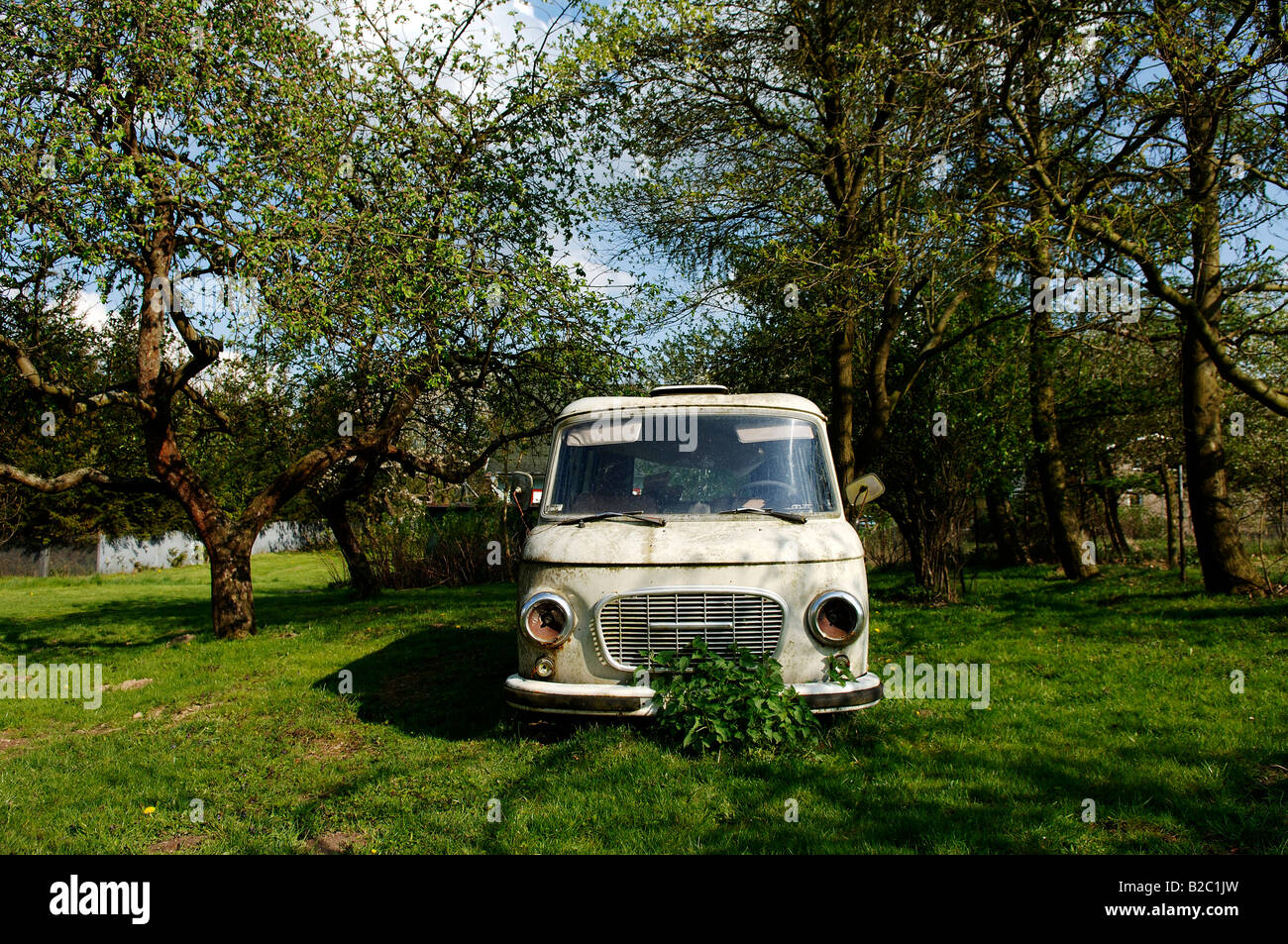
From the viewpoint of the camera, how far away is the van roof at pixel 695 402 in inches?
234

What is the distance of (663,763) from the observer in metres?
4.50

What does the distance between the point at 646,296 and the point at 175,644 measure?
7956 millimetres

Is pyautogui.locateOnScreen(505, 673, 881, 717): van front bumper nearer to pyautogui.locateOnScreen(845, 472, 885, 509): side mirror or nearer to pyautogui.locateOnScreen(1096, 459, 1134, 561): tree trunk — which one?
pyautogui.locateOnScreen(845, 472, 885, 509): side mirror

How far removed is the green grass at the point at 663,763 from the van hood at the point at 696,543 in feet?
3.67

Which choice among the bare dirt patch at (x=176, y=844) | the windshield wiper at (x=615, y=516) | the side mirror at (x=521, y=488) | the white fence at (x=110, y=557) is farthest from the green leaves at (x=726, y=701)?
the white fence at (x=110, y=557)

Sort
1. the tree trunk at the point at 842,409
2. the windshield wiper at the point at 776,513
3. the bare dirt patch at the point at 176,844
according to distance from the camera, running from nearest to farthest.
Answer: the bare dirt patch at the point at 176,844, the windshield wiper at the point at 776,513, the tree trunk at the point at 842,409

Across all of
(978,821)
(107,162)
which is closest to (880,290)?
(978,821)

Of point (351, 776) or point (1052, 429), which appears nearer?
point (351, 776)

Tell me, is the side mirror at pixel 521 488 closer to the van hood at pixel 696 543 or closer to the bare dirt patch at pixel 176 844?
the van hood at pixel 696 543

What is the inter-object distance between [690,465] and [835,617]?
4.91ft

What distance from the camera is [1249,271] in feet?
31.0

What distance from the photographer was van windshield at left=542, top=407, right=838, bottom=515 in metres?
5.57

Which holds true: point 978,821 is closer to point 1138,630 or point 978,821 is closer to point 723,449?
point 723,449

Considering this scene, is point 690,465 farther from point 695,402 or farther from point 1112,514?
point 1112,514
